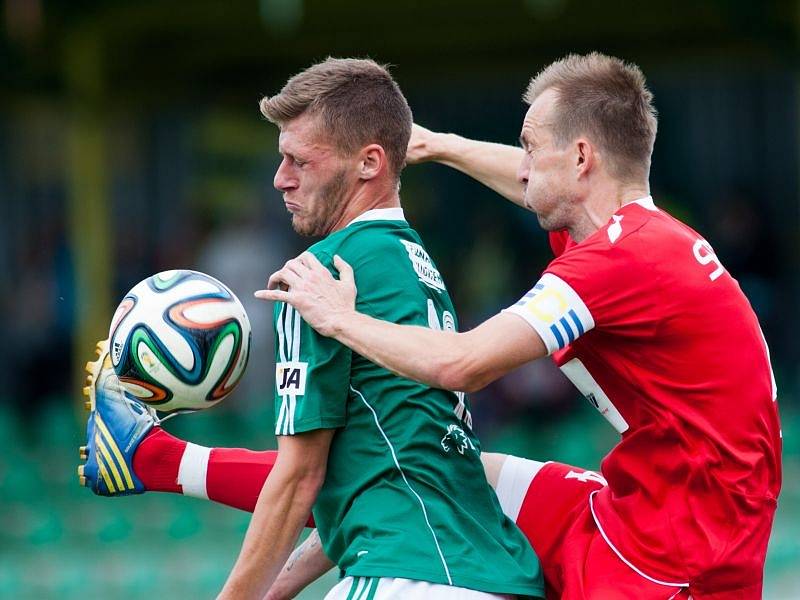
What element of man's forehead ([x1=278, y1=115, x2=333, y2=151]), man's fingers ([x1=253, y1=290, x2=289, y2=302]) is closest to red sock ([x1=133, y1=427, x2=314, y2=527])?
man's fingers ([x1=253, y1=290, x2=289, y2=302])

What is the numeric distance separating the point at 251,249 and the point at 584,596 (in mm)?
9416

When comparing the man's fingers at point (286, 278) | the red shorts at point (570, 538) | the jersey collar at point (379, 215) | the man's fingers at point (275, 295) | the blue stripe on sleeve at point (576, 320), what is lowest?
the red shorts at point (570, 538)

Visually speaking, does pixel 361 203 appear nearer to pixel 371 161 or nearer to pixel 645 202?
pixel 371 161

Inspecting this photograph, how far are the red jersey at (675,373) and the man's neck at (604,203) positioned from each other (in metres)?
0.06

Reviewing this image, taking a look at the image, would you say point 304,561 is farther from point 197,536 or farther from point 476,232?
point 476,232

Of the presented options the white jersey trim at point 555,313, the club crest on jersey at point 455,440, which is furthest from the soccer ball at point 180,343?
the white jersey trim at point 555,313

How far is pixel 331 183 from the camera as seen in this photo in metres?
4.14

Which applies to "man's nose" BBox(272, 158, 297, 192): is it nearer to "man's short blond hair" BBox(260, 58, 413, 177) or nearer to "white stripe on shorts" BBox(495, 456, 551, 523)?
"man's short blond hair" BBox(260, 58, 413, 177)

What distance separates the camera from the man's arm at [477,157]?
533cm

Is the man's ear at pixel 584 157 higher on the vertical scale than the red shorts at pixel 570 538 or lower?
higher

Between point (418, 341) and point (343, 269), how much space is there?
297mm

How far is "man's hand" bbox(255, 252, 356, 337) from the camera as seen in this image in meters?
3.88

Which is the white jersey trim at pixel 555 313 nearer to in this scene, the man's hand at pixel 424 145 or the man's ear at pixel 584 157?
the man's ear at pixel 584 157

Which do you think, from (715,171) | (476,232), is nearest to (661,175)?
(715,171)
